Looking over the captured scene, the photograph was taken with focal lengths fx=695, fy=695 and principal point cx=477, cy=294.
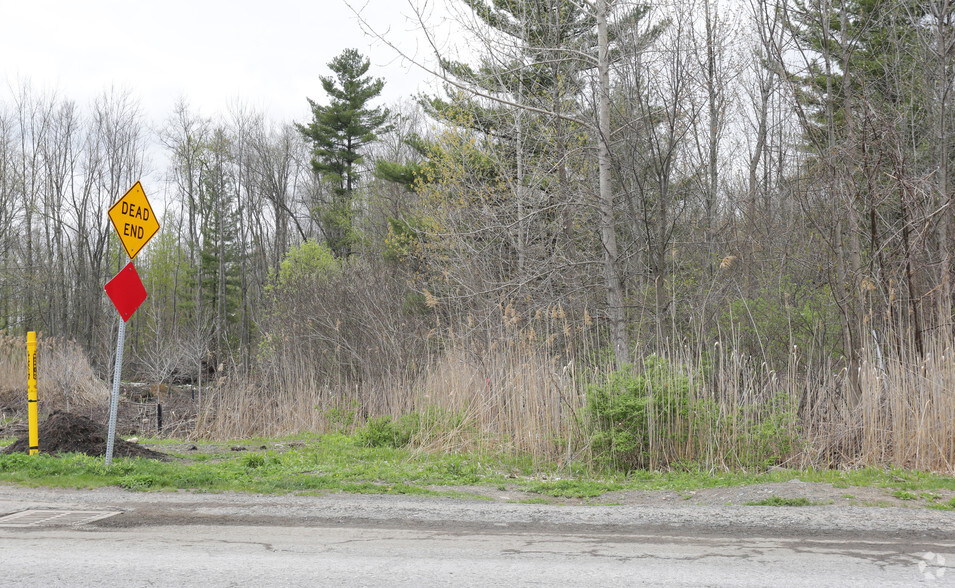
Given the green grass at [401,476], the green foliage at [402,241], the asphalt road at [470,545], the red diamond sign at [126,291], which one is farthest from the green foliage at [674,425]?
the green foliage at [402,241]

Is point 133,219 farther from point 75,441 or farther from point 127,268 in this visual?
point 75,441

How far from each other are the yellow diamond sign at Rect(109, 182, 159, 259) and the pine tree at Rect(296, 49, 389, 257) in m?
28.9

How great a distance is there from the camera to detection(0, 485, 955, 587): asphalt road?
4.38 metres

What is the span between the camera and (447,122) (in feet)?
65.5

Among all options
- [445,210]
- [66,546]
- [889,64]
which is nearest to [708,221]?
[889,64]

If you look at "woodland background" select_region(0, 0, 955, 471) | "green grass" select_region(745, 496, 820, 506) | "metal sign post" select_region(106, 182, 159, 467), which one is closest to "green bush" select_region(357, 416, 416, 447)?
"woodland background" select_region(0, 0, 955, 471)

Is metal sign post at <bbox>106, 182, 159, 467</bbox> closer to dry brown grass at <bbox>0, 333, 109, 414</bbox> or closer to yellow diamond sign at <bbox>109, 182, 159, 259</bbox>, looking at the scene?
yellow diamond sign at <bbox>109, 182, 159, 259</bbox>

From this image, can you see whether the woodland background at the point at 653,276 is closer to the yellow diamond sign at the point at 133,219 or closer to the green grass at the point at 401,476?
the green grass at the point at 401,476

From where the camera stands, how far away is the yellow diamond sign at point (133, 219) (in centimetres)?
811

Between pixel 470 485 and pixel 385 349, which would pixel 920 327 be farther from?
pixel 385 349

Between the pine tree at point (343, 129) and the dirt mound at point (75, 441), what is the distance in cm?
2788

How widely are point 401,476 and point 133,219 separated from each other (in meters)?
4.45

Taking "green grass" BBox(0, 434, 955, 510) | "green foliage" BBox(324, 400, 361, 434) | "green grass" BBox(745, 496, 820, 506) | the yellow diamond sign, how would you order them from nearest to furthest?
"green grass" BBox(745, 496, 820, 506), "green grass" BBox(0, 434, 955, 510), the yellow diamond sign, "green foliage" BBox(324, 400, 361, 434)

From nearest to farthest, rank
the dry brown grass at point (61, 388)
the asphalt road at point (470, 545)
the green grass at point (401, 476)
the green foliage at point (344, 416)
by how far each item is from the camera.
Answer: the asphalt road at point (470, 545) → the green grass at point (401, 476) → the green foliage at point (344, 416) → the dry brown grass at point (61, 388)
